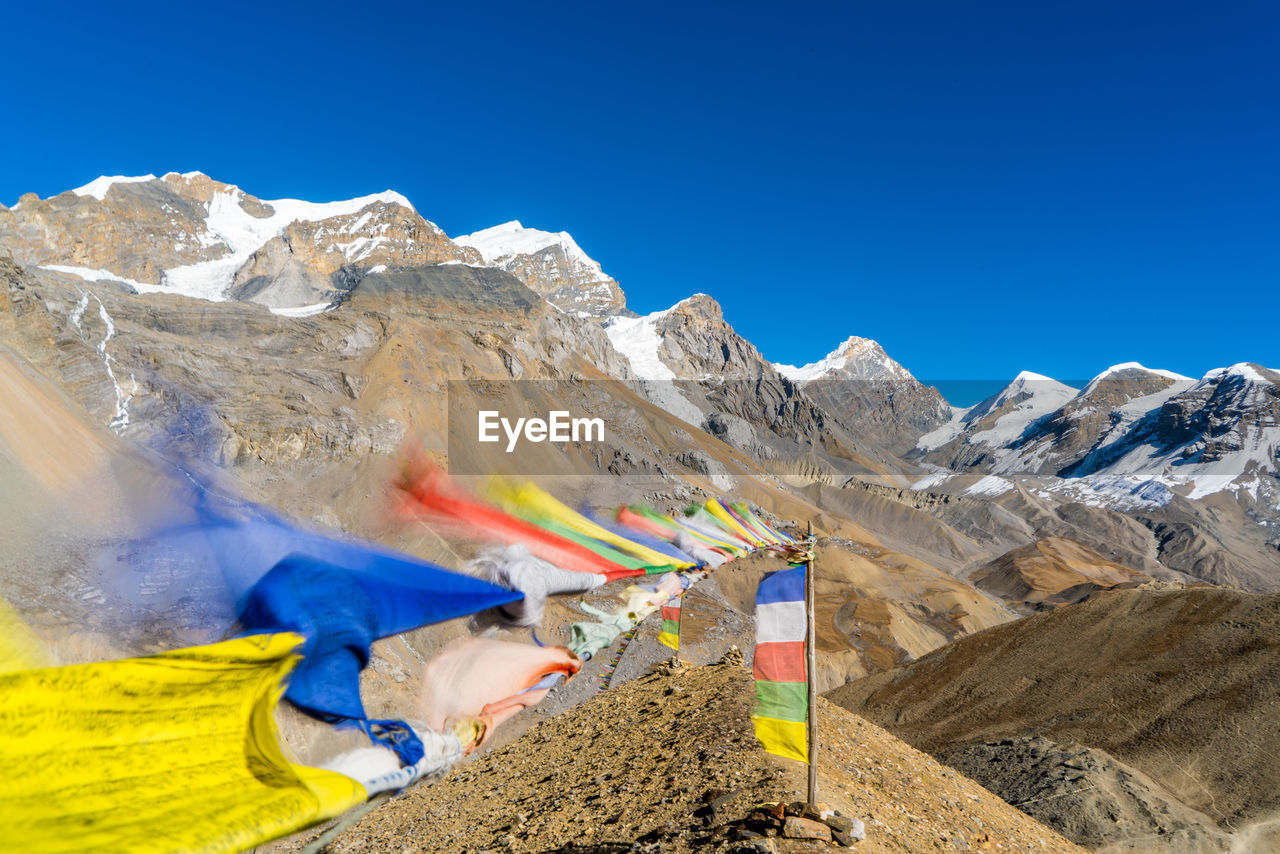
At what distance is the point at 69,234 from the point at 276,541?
178 m

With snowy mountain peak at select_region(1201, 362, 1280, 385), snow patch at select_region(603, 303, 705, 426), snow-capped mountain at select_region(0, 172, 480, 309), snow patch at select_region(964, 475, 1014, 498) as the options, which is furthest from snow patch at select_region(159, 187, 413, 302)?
snowy mountain peak at select_region(1201, 362, 1280, 385)

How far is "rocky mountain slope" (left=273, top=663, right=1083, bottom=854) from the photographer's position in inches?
315

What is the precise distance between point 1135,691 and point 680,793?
19723mm

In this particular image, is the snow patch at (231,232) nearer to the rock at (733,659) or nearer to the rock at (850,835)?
the rock at (733,659)

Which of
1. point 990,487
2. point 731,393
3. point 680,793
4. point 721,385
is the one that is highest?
point 721,385

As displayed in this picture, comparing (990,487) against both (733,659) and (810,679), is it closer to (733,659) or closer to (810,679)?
(733,659)

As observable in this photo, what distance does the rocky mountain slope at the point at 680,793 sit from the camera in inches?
315

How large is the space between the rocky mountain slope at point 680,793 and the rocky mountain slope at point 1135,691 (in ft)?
30.7

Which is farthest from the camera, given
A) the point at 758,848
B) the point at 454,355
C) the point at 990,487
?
the point at 990,487

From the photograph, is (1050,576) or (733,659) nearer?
(733,659)

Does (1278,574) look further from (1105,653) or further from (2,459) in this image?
(2,459)

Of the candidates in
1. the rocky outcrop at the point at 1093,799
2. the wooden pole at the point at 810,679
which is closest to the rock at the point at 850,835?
the wooden pole at the point at 810,679

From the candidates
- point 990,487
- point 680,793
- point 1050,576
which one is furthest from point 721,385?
point 680,793

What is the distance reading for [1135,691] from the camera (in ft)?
70.8
